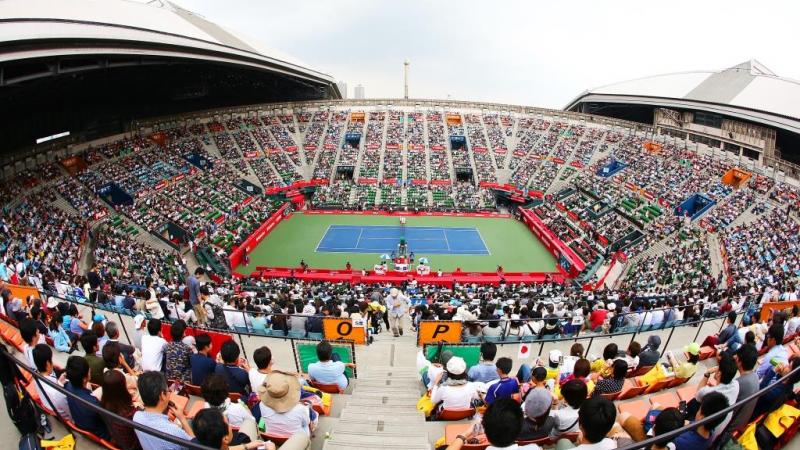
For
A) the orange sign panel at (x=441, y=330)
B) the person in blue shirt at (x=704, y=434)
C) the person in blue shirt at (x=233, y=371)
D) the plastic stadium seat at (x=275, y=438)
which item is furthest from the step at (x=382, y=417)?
the orange sign panel at (x=441, y=330)

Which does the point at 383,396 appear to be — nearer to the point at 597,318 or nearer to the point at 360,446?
the point at 360,446

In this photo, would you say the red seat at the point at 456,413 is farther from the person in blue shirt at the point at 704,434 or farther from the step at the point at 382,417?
the person in blue shirt at the point at 704,434

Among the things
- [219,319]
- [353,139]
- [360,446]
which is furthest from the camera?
[353,139]

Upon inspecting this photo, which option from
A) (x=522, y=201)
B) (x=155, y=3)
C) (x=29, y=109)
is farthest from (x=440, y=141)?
(x=29, y=109)

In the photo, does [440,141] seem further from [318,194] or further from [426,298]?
[426,298]

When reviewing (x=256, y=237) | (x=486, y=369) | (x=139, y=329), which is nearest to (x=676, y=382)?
(x=486, y=369)
